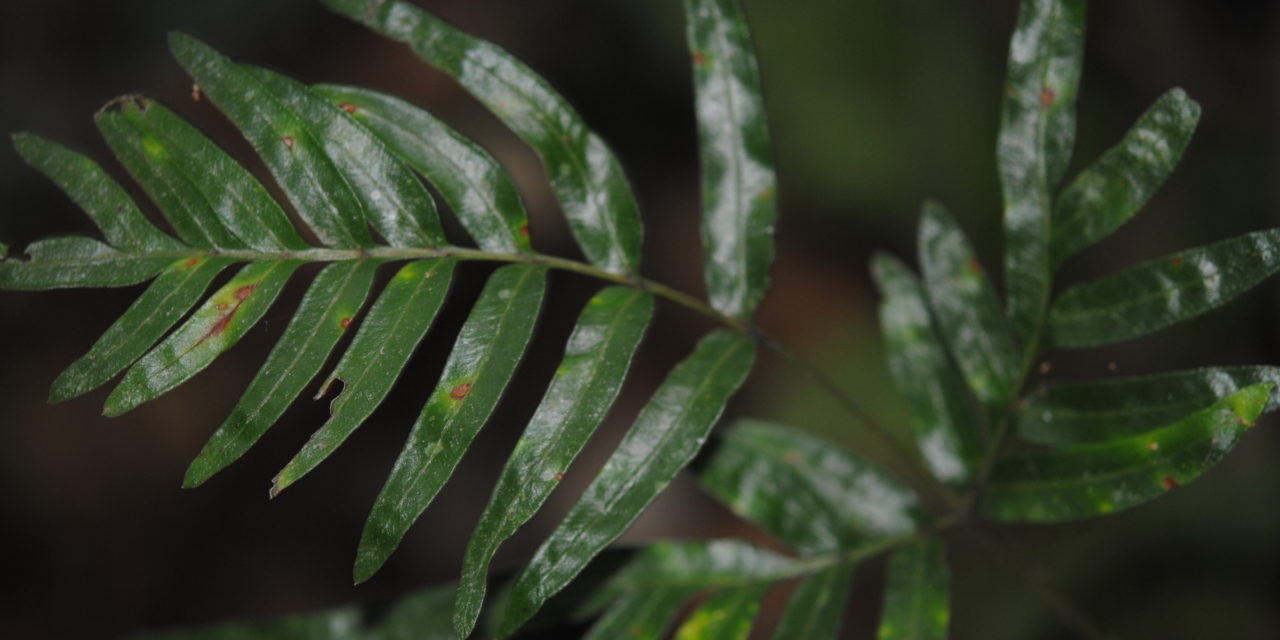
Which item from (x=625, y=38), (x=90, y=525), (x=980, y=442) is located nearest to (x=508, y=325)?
(x=980, y=442)

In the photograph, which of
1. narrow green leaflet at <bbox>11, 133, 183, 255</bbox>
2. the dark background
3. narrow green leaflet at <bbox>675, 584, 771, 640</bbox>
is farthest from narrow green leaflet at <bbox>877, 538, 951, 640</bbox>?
the dark background

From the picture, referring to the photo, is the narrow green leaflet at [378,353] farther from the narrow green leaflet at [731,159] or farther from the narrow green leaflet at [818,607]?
the narrow green leaflet at [818,607]

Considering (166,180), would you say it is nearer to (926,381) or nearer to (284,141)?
(284,141)

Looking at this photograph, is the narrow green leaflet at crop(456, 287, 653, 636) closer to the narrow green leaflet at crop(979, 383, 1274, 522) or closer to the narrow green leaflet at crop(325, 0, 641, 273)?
the narrow green leaflet at crop(325, 0, 641, 273)

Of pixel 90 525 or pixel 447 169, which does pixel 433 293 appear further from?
pixel 90 525

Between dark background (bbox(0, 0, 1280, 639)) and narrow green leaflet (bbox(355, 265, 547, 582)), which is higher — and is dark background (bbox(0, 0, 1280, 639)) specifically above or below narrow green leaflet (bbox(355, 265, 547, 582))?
below

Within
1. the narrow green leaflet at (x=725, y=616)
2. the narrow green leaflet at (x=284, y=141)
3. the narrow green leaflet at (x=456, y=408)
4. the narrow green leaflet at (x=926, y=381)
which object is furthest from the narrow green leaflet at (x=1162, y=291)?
the narrow green leaflet at (x=284, y=141)
